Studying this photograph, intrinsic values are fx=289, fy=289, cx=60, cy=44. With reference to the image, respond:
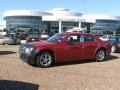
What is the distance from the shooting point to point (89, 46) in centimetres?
1389

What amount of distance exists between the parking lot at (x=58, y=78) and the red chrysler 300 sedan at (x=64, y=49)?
0.42m

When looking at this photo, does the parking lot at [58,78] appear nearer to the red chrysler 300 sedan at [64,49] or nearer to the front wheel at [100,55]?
the red chrysler 300 sedan at [64,49]

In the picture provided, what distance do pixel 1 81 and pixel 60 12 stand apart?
98.1 meters

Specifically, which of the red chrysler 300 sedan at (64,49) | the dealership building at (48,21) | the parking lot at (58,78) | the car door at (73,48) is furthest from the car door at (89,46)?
the dealership building at (48,21)

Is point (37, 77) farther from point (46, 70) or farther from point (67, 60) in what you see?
point (67, 60)

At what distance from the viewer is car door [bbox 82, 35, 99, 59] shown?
13781 millimetres

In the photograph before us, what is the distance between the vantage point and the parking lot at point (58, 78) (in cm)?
846

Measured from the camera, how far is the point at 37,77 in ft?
32.1

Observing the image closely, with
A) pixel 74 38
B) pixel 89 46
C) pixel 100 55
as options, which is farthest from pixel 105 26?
pixel 74 38

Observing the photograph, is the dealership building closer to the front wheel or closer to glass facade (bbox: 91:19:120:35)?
glass facade (bbox: 91:19:120:35)

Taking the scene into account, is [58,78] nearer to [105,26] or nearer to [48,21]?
[48,21]

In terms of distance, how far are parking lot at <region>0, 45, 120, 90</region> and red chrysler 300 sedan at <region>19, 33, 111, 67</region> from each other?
1.39 ft

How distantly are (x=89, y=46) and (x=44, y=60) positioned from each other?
105 inches

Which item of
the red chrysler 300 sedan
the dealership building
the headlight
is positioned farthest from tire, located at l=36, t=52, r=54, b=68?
the dealership building
